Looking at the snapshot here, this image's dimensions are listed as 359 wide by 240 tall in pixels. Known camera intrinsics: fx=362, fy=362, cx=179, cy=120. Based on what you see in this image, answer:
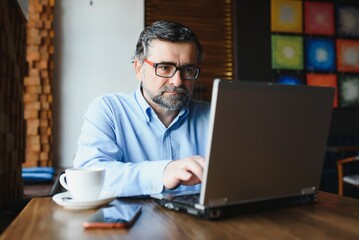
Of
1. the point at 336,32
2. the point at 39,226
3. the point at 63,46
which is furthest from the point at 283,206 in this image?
the point at 336,32

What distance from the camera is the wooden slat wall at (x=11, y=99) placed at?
5.53 feet

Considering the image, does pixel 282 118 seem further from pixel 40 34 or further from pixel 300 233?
pixel 40 34

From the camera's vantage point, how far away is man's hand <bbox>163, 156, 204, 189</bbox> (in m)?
0.90

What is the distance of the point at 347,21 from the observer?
497cm

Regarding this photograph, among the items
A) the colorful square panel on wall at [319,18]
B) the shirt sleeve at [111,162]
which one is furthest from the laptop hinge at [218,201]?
the colorful square panel on wall at [319,18]

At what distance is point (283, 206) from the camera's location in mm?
971

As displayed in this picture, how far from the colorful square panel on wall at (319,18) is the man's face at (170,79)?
12.6 feet

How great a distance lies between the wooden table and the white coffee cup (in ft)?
0.19

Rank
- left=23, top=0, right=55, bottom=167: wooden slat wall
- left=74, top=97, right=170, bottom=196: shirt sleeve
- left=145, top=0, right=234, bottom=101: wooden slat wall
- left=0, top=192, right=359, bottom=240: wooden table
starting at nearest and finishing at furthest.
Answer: left=0, top=192, right=359, bottom=240: wooden table, left=74, top=97, right=170, bottom=196: shirt sleeve, left=23, top=0, right=55, bottom=167: wooden slat wall, left=145, top=0, right=234, bottom=101: wooden slat wall

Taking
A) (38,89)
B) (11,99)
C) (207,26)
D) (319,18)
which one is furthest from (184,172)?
(319,18)

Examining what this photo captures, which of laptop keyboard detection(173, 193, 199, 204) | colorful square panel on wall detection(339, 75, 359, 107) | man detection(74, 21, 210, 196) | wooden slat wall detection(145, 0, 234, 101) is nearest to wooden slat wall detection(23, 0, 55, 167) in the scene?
wooden slat wall detection(145, 0, 234, 101)

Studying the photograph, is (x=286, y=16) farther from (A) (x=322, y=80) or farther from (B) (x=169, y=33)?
(B) (x=169, y=33)

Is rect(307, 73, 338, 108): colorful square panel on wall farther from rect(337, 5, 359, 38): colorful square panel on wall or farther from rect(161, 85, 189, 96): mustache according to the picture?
rect(161, 85, 189, 96): mustache

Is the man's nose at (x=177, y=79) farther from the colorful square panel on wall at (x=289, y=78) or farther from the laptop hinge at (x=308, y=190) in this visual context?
the colorful square panel on wall at (x=289, y=78)
